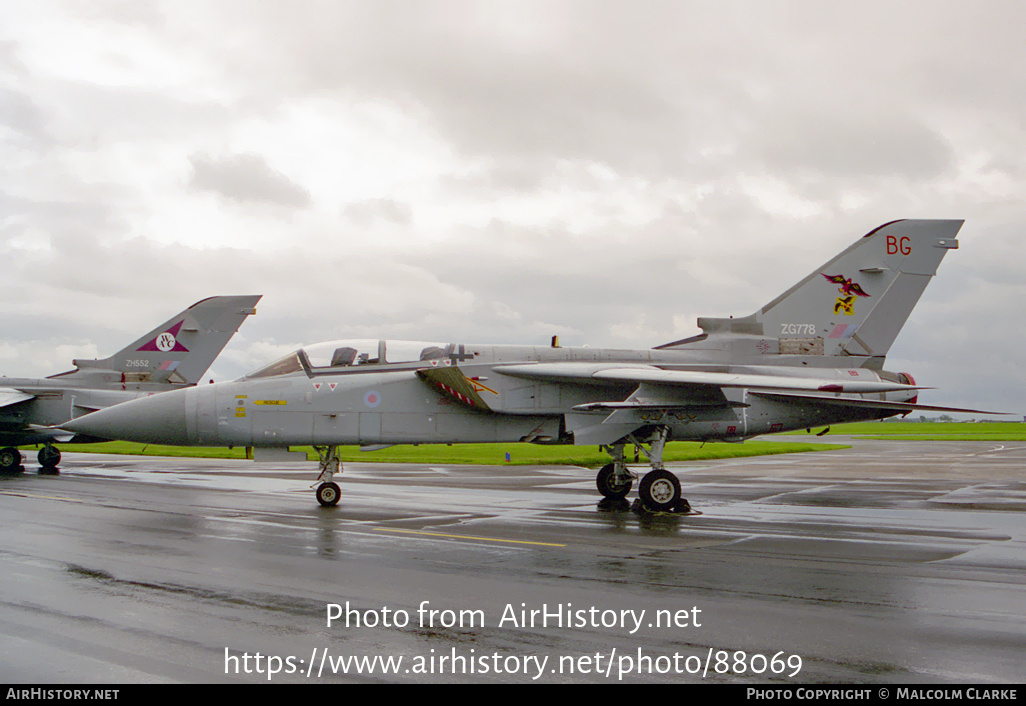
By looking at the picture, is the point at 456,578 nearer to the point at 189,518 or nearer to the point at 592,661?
the point at 592,661

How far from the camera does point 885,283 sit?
14727mm

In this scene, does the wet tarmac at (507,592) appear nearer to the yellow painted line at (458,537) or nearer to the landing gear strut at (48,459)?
the yellow painted line at (458,537)

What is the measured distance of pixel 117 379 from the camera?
2516cm

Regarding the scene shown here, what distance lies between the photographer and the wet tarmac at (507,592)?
4.73 metres

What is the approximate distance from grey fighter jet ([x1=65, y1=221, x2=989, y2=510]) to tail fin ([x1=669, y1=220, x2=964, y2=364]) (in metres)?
0.02

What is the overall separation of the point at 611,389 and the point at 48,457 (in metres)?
18.5

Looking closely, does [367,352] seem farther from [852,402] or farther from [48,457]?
[48,457]

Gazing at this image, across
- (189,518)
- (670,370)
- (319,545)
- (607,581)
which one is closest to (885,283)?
(670,370)

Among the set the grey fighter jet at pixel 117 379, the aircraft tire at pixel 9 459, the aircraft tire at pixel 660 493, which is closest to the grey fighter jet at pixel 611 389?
the aircraft tire at pixel 660 493

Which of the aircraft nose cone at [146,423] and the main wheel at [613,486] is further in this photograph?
the main wheel at [613,486]

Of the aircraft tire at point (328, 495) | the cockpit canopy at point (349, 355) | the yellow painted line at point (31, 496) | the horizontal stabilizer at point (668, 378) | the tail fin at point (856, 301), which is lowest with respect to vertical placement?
the yellow painted line at point (31, 496)

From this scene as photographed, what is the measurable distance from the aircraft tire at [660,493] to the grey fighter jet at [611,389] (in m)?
0.02

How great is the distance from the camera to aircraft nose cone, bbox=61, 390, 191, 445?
12648 millimetres

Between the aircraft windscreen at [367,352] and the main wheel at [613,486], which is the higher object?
the aircraft windscreen at [367,352]
